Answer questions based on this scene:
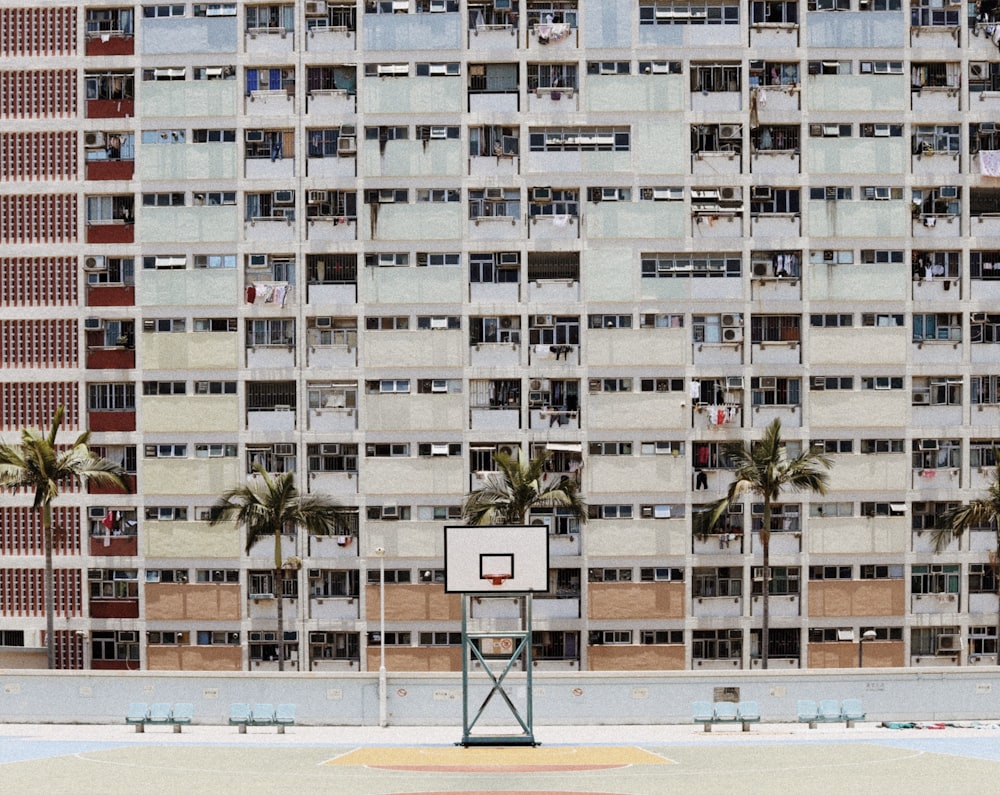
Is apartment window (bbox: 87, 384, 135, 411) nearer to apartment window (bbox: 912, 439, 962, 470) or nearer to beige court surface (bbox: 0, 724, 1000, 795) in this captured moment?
beige court surface (bbox: 0, 724, 1000, 795)

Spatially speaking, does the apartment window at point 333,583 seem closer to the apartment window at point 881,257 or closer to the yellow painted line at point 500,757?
the yellow painted line at point 500,757

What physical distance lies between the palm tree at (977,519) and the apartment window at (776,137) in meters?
15.4

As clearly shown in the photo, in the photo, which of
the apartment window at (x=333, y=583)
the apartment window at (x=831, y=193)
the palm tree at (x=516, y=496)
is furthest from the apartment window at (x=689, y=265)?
the apartment window at (x=333, y=583)

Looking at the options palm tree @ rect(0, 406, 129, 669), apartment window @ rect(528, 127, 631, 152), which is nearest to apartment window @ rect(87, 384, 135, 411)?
palm tree @ rect(0, 406, 129, 669)

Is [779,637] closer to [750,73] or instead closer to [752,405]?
[752,405]

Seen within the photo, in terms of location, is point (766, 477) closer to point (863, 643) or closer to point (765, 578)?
point (765, 578)

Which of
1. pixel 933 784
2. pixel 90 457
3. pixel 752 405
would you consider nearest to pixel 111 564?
pixel 90 457

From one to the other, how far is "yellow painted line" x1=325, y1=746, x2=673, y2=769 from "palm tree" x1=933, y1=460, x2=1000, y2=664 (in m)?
23.2

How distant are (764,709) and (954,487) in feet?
68.3

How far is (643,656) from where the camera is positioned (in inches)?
2507

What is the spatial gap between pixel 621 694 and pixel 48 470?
23994 mm

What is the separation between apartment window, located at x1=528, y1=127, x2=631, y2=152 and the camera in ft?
213

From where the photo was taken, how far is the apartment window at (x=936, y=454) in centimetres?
6512

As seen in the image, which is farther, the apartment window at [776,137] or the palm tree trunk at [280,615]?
the apartment window at [776,137]
